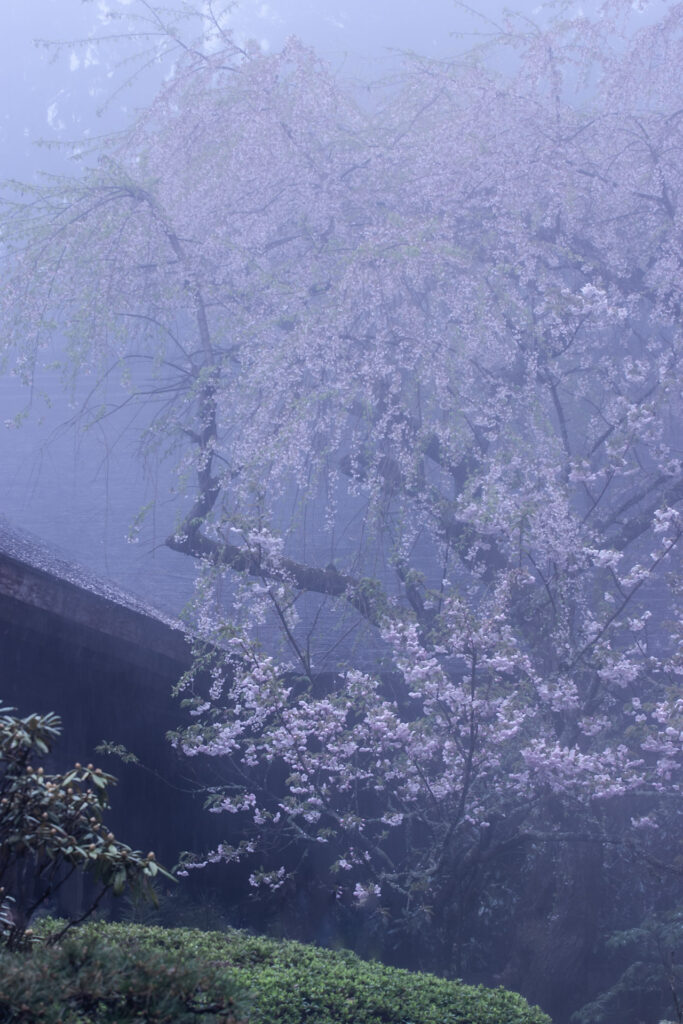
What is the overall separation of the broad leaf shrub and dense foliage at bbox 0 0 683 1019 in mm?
3361

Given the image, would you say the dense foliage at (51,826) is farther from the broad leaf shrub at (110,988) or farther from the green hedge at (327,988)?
the green hedge at (327,988)

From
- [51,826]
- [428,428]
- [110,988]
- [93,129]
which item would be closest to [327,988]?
[110,988]

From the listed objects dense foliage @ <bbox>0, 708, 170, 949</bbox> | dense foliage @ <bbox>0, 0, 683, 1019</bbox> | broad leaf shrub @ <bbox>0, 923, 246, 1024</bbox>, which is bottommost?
broad leaf shrub @ <bbox>0, 923, 246, 1024</bbox>

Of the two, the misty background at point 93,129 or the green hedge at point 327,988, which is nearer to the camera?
the green hedge at point 327,988

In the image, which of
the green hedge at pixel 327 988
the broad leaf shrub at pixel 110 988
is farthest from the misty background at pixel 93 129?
the broad leaf shrub at pixel 110 988

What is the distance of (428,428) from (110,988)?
5.30 meters

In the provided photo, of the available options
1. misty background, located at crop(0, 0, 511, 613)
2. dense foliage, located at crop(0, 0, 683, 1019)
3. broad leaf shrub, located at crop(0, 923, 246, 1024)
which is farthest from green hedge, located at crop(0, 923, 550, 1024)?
misty background, located at crop(0, 0, 511, 613)

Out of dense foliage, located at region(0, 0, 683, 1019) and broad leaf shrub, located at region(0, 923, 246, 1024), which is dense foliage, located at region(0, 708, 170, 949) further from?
dense foliage, located at region(0, 0, 683, 1019)

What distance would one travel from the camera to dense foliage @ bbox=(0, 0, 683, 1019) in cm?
610

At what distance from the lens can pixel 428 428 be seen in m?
7.13

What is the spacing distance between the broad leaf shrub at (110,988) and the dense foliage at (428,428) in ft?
11.0

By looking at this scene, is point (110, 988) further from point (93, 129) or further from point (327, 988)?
point (93, 129)

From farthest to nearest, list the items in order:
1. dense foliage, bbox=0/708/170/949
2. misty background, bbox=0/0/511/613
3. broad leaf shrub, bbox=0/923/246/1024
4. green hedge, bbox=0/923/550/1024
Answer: misty background, bbox=0/0/511/613 → green hedge, bbox=0/923/550/1024 → dense foliage, bbox=0/708/170/949 → broad leaf shrub, bbox=0/923/246/1024

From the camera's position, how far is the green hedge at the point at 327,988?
3172 millimetres
